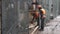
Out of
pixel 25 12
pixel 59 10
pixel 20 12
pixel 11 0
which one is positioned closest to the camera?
pixel 11 0

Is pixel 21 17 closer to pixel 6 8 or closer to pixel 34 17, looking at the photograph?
pixel 6 8

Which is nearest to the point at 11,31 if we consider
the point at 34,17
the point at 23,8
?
the point at 23,8

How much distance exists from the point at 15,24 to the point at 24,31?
0.95 meters

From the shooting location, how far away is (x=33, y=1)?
14.5 metres

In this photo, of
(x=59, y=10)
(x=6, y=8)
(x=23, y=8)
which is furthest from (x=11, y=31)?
(x=59, y=10)

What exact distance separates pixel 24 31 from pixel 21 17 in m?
0.60

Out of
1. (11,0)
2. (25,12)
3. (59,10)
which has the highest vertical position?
(11,0)

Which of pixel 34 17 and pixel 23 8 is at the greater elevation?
pixel 23 8

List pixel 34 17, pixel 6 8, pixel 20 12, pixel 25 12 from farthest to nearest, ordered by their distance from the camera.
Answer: pixel 34 17 → pixel 25 12 → pixel 20 12 → pixel 6 8

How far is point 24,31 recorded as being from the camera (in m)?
6.00

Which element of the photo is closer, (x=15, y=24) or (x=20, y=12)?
(x=15, y=24)

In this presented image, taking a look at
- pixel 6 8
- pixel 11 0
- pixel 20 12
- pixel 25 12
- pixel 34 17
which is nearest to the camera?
pixel 6 8

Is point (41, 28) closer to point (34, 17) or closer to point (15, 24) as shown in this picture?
point (34, 17)

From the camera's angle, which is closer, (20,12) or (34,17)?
(20,12)
